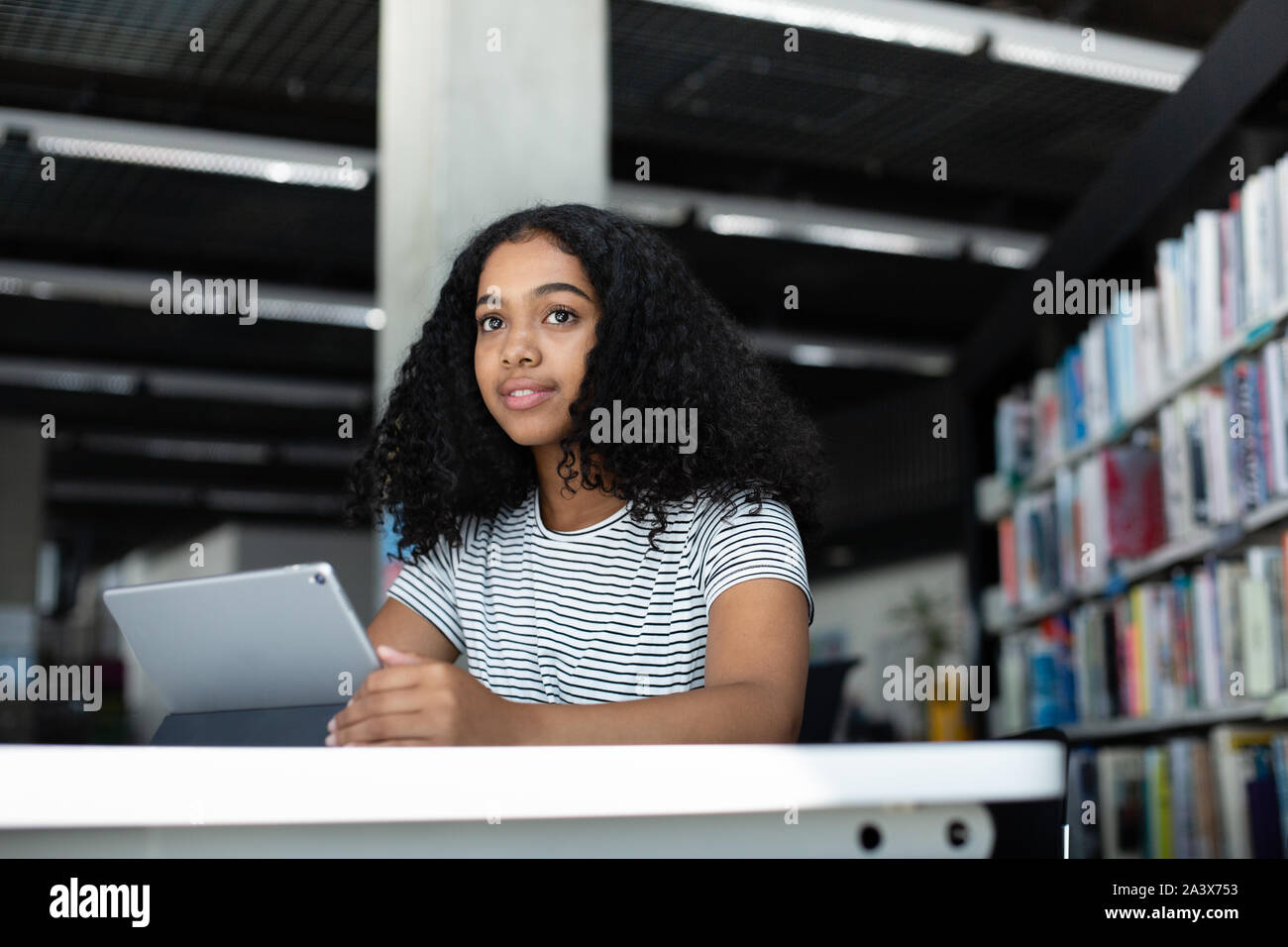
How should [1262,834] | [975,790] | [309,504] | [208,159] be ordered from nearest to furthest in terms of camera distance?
[975,790] → [1262,834] → [208,159] → [309,504]

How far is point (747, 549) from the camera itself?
1455mm

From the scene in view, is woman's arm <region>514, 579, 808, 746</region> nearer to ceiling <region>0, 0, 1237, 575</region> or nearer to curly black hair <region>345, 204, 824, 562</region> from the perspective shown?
curly black hair <region>345, 204, 824, 562</region>

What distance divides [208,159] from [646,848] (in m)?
5.16

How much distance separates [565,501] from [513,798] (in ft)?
3.01

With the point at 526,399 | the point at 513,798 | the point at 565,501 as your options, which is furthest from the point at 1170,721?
the point at 513,798

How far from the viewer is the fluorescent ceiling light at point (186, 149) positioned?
5211 mm

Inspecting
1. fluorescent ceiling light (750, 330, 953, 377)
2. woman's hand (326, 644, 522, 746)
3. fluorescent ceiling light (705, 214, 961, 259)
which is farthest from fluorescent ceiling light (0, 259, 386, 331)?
woman's hand (326, 644, 522, 746)

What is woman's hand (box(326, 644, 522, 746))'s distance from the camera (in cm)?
97

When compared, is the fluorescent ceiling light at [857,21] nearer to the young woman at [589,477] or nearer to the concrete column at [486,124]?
the concrete column at [486,124]

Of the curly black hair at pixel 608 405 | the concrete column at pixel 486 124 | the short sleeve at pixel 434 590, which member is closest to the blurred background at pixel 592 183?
the concrete column at pixel 486 124

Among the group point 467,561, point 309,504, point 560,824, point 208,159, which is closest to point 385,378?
point 467,561

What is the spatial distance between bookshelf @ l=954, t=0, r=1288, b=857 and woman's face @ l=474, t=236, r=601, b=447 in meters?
1.48
